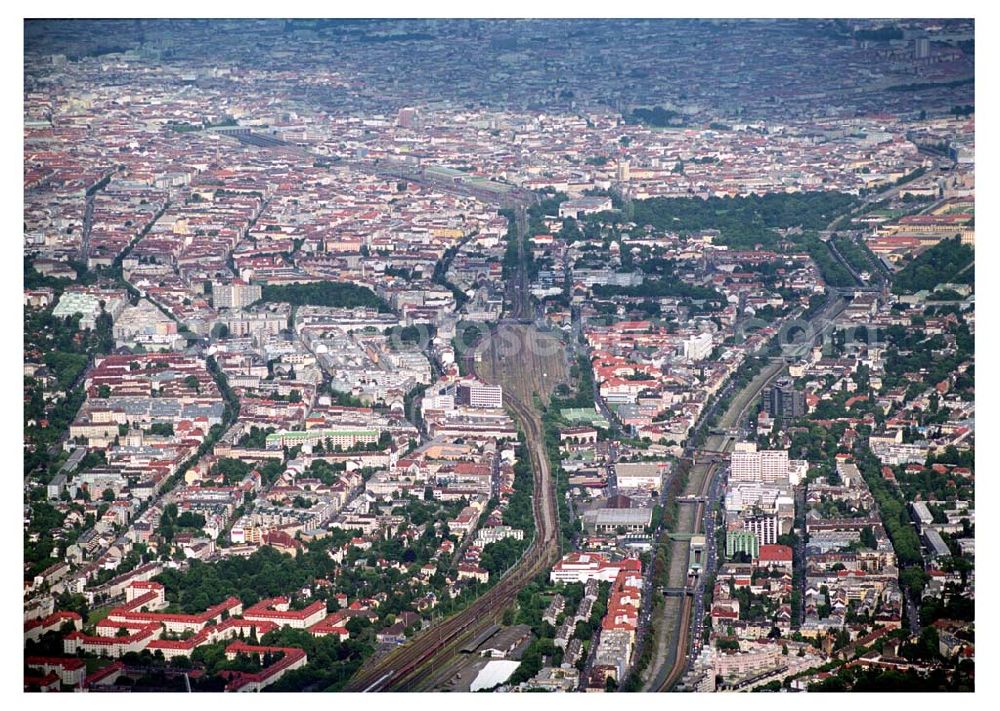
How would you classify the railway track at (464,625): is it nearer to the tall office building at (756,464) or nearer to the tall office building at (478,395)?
the tall office building at (756,464)

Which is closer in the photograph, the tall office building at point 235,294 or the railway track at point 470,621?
the railway track at point 470,621

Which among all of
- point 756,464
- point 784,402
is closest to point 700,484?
point 756,464

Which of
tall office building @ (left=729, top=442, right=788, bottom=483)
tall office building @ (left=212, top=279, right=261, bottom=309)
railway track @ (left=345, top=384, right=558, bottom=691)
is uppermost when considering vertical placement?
tall office building @ (left=212, top=279, right=261, bottom=309)

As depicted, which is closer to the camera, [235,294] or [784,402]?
[784,402]

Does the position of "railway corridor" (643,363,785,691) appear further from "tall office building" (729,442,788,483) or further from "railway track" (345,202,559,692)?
"railway track" (345,202,559,692)

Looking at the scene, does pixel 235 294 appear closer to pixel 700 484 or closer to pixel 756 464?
pixel 756 464

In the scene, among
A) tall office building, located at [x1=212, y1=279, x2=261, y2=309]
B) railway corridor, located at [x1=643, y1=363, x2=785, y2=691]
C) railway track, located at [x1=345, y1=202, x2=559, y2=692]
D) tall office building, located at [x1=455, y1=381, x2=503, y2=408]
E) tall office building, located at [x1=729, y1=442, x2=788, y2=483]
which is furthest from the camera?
tall office building, located at [x1=212, y1=279, x2=261, y2=309]

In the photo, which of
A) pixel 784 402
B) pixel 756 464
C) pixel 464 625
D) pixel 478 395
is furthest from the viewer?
pixel 478 395

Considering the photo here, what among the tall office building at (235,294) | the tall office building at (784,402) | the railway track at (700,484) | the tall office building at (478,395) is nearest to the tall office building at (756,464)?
the railway track at (700,484)

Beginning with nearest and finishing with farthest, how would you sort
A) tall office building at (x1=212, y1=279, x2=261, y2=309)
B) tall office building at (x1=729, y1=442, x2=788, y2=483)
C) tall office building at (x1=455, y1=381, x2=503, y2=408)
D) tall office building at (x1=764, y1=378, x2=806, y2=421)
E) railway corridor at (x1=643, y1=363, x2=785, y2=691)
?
1. railway corridor at (x1=643, y1=363, x2=785, y2=691)
2. tall office building at (x1=729, y1=442, x2=788, y2=483)
3. tall office building at (x1=764, y1=378, x2=806, y2=421)
4. tall office building at (x1=455, y1=381, x2=503, y2=408)
5. tall office building at (x1=212, y1=279, x2=261, y2=309)

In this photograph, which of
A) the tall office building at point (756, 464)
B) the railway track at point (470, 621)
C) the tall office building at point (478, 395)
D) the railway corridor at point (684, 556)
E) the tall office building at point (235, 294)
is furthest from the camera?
the tall office building at point (235, 294)

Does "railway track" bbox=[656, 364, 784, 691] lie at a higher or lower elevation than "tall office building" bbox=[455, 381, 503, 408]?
lower

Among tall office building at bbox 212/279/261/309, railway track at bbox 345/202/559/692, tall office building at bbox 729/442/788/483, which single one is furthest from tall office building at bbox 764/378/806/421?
tall office building at bbox 212/279/261/309
